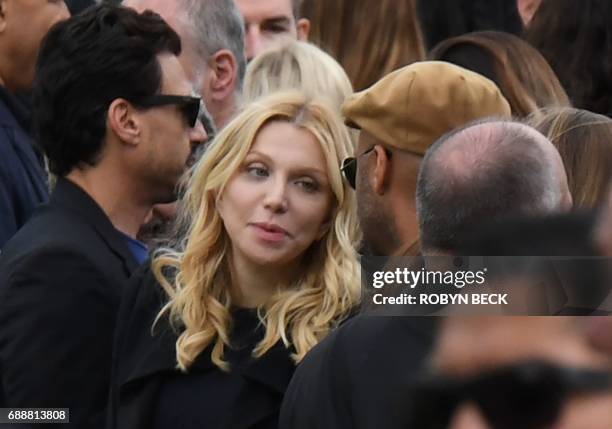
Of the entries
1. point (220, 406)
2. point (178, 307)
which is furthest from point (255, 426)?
point (178, 307)

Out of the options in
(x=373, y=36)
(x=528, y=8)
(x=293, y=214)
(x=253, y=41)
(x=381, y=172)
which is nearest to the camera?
(x=381, y=172)

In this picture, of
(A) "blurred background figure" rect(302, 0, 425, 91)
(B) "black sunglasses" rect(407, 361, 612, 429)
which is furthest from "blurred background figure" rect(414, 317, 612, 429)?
(A) "blurred background figure" rect(302, 0, 425, 91)

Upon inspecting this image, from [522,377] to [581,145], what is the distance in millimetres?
1723

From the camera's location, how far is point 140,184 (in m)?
4.26

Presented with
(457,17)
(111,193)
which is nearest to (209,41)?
A: (111,193)

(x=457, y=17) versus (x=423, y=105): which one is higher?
(x=423, y=105)

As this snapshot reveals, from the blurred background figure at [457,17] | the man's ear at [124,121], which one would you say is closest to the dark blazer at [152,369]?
the man's ear at [124,121]

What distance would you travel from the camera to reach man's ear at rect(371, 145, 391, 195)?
347cm

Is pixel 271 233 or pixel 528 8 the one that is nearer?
pixel 271 233

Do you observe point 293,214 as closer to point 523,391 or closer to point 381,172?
point 381,172

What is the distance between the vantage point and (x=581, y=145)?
140 inches

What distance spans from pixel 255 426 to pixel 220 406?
93 mm

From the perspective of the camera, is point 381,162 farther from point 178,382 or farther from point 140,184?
point 140,184

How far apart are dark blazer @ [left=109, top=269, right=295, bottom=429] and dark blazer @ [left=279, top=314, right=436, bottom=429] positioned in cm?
60
